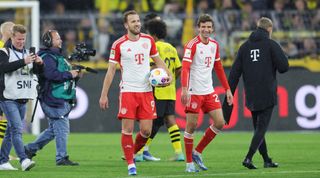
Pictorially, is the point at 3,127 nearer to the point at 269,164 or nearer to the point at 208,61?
the point at 208,61

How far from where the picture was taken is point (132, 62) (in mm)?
14219

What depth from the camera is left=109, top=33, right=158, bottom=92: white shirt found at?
46.5 feet

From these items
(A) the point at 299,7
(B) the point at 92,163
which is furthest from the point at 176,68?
(A) the point at 299,7

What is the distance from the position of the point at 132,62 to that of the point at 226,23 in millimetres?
13202

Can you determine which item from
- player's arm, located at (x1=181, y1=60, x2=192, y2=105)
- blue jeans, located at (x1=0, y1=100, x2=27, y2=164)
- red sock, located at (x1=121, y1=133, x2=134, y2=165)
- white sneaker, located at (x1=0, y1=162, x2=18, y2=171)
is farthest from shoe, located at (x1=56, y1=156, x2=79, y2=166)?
player's arm, located at (x1=181, y1=60, x2=192, y2=105)

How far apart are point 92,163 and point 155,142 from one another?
19.6ft

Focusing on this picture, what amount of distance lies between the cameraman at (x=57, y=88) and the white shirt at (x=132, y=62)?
239cm

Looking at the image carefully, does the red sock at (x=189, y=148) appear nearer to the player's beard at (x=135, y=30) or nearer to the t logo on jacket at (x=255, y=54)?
the t logo on jacket at (x=255, y=54)

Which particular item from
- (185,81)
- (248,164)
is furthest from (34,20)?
(248,164)

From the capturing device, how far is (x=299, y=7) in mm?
27188

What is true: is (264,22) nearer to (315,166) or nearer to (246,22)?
(315,166)

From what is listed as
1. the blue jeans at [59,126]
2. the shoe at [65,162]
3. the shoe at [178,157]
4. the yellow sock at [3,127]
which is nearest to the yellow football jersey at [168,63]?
the shoe at [178,157]

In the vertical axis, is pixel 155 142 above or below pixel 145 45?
below

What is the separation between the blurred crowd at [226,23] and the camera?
88.0 feet
